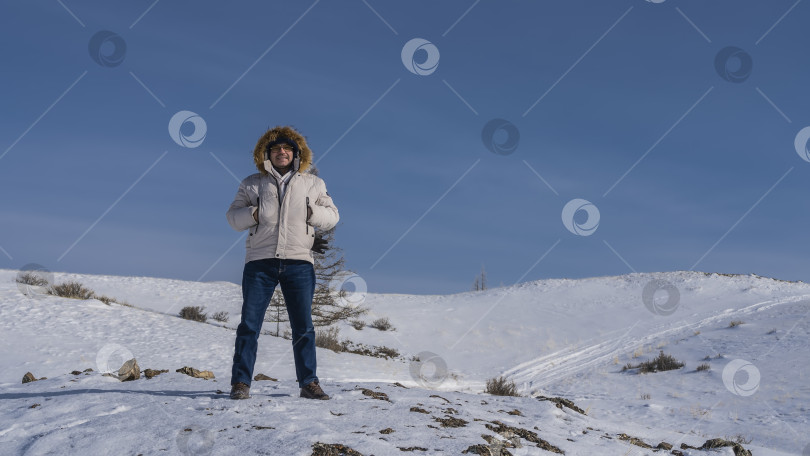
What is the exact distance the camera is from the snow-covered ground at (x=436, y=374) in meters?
4.59

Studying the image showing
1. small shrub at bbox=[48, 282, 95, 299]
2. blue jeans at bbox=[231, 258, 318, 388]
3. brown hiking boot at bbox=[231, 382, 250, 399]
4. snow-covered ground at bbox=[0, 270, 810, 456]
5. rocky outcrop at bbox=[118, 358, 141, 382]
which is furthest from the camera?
small shrub at bbox=[48, 282, 95, 299]

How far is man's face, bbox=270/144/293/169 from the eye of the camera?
18.9ft

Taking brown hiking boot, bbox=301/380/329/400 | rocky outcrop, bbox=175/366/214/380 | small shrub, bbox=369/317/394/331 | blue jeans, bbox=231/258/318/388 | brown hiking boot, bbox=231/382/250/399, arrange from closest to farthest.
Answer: brown hiking boot, bbox=231/382/250/399, blue jeans, bbox=231/258/318/388, brown hiking boot, bbox=301/380/329/400, rocky outcrop, bbox=175/366/214/380, small shrub, bbox=369/317/394/331

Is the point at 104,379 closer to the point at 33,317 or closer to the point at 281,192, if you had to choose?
the point at 281,192

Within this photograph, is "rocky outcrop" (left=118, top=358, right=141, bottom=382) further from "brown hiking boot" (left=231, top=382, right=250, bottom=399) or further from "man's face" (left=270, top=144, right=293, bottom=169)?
"man's face" (left=270, top=144, right=293, bottom=169)

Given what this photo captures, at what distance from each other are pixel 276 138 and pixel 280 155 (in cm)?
21

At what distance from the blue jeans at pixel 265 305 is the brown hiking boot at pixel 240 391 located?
2.2 inches

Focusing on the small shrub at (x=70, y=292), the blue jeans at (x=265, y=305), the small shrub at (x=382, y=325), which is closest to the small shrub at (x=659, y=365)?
the small shrub at (x=382, y=325)

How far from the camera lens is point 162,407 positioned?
5211mm

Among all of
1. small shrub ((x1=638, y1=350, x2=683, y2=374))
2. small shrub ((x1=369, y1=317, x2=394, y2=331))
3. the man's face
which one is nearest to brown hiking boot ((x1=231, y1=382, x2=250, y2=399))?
the man's face

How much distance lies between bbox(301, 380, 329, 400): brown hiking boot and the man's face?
213cm

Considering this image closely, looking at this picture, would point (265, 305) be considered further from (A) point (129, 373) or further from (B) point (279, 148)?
(A) point (129, 373)

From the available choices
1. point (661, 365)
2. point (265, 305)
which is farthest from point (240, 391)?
point (661, 365)

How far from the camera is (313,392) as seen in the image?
5777mm
